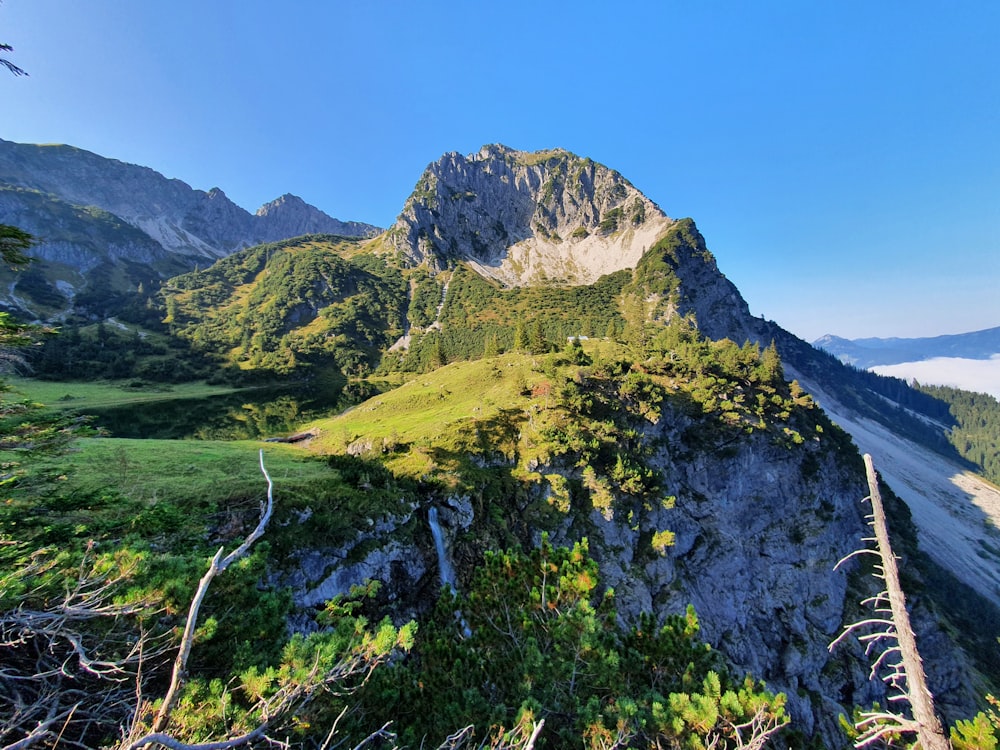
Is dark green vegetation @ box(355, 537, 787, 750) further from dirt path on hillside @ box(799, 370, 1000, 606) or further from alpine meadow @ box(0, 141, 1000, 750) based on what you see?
dirt path on hillside @ box(799, 370, 1000, 606)

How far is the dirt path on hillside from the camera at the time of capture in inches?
3349

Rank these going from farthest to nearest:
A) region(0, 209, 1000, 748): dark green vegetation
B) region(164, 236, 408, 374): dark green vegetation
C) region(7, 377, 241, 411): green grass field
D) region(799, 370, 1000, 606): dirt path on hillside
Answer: region(164, 236, 408, 374): dark green vegetation
region(799, 370, 1000, 606): dirt path on hillside
region(7, 377, 241, 411): green grass field
region(0, 209, 1000, 748): dark green vegetation

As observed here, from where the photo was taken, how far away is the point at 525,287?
192m

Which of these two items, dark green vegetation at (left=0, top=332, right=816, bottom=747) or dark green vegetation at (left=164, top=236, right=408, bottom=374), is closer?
dark green vegetation at (left=0, top=332, right=816, bottom=747)

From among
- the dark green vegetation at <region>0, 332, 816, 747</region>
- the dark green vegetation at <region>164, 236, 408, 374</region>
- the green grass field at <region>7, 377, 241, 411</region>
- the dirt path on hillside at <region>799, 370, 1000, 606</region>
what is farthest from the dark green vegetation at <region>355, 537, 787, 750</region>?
the dark green vegetation at <region>164, 236, 408, 374</region>

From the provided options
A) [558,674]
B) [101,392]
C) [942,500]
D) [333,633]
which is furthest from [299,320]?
[942,500]

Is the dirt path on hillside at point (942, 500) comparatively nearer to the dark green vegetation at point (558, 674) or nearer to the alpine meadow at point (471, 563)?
the alpine meadow at point (471, 563)

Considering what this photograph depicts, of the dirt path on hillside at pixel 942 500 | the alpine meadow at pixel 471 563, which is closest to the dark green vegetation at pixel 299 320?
the alpine meadow at pixel 471 563

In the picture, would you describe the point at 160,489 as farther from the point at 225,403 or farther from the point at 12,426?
the point at 225,403

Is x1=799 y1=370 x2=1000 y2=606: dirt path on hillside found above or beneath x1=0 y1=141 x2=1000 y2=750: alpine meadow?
beneath

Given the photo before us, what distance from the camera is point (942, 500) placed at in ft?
375

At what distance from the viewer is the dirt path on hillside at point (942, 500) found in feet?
279

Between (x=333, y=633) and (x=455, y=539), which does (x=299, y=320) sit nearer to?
(x=455, y=539)

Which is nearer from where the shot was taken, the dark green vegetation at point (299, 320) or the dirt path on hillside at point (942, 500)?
the dirt path on hillside at point (942, 500)
